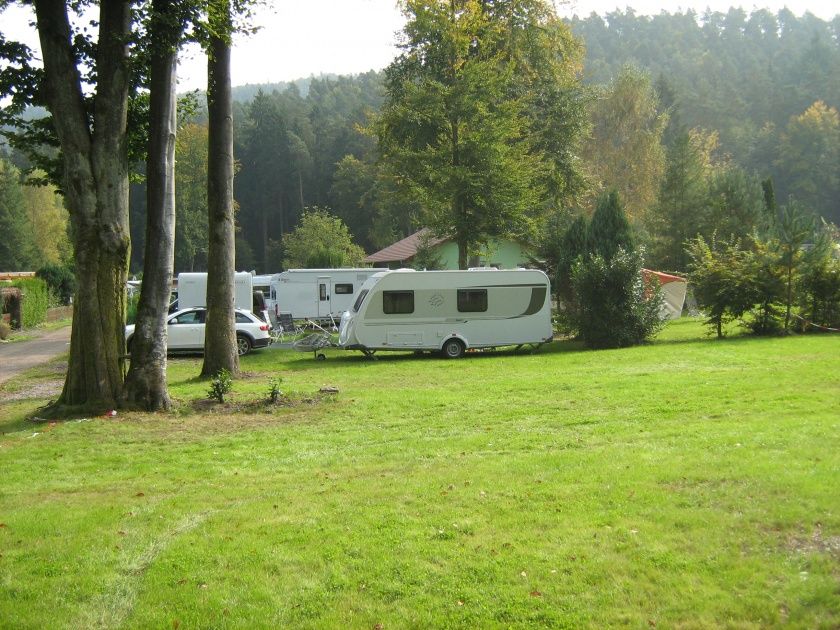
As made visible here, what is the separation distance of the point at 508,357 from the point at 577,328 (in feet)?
11.8

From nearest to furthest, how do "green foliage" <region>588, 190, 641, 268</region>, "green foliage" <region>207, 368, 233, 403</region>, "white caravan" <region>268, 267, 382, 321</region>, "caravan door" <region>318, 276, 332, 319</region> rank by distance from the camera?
"green foliage" <region>207, 368, 233, 403</region>, "green foliage" <region>588, 190, 641, 268</region>, "white caravan" <region>268, 267, 382, 321</region>, "caravan door" <region>318, 276, 332, 319</region>

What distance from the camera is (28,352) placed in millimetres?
23344

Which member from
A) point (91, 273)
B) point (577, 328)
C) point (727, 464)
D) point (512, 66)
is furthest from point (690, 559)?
point (512, 66)

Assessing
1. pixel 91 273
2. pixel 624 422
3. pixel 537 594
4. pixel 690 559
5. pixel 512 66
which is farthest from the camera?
pixel 512 66

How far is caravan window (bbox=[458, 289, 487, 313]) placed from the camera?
21.1 meters

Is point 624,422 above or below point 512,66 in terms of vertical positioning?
below

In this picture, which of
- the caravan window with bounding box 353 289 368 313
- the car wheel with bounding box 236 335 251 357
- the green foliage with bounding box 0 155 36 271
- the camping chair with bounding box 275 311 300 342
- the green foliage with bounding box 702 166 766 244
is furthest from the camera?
the green foliage with bounding box 0 155 36 271

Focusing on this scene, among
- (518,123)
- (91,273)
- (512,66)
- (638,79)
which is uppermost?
(638,79)

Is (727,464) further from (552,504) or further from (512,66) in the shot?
(512,66)

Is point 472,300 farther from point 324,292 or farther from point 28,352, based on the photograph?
point 28,352

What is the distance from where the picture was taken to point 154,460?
26.8 feet

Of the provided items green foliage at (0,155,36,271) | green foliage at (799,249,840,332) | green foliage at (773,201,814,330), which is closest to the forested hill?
green foliage at (0,155,36,271)

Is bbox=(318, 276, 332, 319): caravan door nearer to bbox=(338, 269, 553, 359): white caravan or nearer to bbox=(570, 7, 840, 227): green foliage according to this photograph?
bbox=(338, 269, 553, 359): white caravan

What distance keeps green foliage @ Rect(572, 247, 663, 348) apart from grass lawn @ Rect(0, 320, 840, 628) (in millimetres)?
11078
